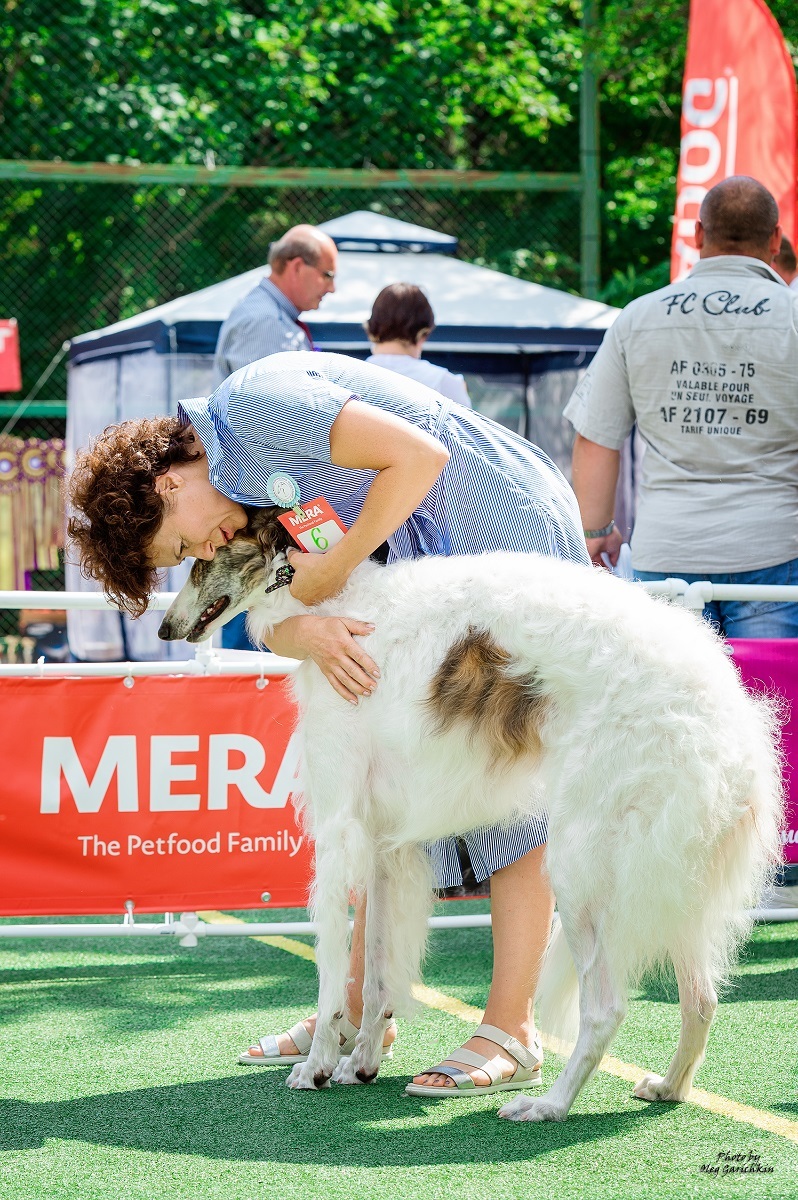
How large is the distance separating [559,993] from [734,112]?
6.40 m

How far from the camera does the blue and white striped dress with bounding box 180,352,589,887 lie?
297 cm

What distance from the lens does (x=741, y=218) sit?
432 centimetres

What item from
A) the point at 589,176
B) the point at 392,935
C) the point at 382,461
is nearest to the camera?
the point at 382,461

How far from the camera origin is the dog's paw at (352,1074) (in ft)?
10.7

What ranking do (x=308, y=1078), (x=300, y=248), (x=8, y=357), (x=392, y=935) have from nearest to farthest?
(x=308, y=1078) → (x=392, y=935) → (x=300, y=248) → (x=8, y=357)

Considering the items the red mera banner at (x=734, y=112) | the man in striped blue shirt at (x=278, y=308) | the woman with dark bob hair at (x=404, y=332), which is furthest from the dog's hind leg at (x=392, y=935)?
the red mera banner at (x=734, y=112)

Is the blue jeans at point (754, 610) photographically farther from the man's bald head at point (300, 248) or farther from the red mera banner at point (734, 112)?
the red mera banner at point (734, 112)

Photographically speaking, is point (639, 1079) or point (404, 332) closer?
point (639, 1079)

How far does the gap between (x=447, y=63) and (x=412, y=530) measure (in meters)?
13.5

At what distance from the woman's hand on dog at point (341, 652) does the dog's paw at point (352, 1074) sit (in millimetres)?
898

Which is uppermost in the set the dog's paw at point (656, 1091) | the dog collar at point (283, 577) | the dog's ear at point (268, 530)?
the dog's ear at point (268, 530)

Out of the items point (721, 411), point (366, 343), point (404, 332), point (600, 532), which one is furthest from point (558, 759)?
point (366, 343)

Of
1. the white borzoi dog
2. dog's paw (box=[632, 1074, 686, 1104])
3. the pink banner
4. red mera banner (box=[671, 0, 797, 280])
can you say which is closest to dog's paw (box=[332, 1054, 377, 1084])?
the white borzoi dog

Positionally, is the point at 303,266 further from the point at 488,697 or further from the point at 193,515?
the point at 488,697
